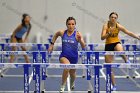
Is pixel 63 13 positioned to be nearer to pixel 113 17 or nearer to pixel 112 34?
pixel 112 34

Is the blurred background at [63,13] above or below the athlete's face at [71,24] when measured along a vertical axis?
above

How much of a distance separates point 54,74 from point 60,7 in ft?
20.8

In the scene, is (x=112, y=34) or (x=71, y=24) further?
(x=112, y=34)

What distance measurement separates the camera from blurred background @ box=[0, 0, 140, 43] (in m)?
17.3

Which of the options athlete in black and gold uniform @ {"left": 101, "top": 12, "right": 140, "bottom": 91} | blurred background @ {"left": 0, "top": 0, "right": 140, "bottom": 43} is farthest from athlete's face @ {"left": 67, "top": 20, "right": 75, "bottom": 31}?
blurred background @ {"left": 0, "top": 0, "right": 140, "bottom": 43}

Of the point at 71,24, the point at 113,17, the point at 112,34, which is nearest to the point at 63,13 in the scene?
the point at 112,34

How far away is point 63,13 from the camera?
57.2 feet

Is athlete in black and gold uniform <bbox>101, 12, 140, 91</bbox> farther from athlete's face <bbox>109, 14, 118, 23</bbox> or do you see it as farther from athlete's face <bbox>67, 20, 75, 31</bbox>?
athlete's face <bbox>67, 20, 75, 31</bbox>

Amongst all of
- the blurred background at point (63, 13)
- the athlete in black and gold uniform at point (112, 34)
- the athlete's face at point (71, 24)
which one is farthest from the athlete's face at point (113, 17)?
the blurred background at point (63, 13)

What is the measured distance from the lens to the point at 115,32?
337 inches

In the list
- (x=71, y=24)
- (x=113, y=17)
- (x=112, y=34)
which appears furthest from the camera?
(x=112, y=34)

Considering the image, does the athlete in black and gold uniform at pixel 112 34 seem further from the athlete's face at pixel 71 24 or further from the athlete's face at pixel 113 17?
the athlete's face at pixel 71 24

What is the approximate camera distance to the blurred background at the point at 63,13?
17.3 m

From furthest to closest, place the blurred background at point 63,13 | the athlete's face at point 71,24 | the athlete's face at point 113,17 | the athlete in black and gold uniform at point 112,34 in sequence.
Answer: the blurred background at point 63,13
the athlete in black and gold uniform at point 112,34
the athlete's face at point 113,17
the athlete's face at point 71,24
